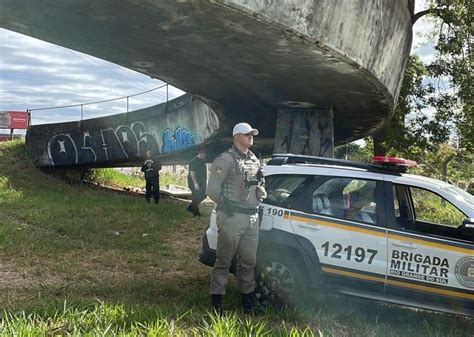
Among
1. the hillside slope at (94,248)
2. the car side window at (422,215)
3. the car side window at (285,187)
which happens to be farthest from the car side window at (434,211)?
the hillside slope at (94,248)

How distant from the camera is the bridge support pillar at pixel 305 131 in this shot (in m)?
11.1

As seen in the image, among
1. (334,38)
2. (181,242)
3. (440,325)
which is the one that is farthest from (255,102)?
(440,325)

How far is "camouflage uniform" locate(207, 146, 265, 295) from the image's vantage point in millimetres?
5164

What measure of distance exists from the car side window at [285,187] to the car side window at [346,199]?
17 centimetres

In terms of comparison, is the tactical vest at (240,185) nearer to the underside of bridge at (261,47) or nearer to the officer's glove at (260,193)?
the officer's glove at (260,193)

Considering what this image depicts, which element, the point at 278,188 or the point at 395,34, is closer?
the point at 278,188

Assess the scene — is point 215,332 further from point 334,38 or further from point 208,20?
point 334,38

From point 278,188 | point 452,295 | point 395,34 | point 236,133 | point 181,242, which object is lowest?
point 181,242

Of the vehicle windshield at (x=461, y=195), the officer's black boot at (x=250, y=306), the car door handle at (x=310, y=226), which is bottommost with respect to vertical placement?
the officer's black boot at (x=250, y=306)

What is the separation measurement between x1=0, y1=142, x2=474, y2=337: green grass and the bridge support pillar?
293cm

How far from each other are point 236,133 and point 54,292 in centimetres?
301

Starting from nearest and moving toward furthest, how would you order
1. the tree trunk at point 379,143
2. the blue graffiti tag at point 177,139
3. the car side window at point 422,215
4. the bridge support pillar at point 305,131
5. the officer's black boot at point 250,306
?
the officer's black boot at point 250,306 → the car side window at point 422,215 → the bridge support pillar at point 305,131 → the blue graffiti tag at point 177,139 → the tree trunk at point 379,143

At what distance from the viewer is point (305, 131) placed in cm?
1123

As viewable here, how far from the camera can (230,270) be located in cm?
567
